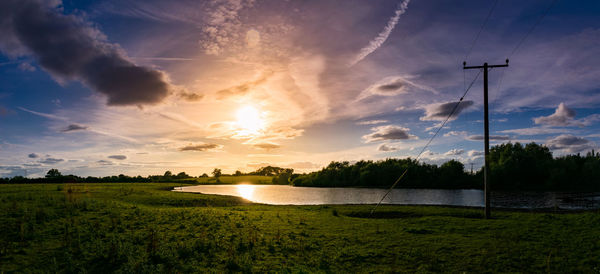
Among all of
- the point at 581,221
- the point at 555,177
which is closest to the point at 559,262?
the point at 581,221

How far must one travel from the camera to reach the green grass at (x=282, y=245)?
41.2 ft

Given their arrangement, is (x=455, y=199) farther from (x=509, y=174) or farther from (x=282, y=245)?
(x=509, y=174)

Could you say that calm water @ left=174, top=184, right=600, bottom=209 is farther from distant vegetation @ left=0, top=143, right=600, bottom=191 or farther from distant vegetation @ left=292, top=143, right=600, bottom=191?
distant vegetation @ left=292, top=143, right=600, bottom=191

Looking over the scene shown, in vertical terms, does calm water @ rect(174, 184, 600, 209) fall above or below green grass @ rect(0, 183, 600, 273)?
below

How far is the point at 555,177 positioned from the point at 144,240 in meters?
141

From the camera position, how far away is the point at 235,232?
1914 cm

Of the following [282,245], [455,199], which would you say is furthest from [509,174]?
[282,245]

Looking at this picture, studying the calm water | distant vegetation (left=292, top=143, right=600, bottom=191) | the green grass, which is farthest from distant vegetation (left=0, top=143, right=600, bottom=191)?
the green grass

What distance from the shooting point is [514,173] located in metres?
118

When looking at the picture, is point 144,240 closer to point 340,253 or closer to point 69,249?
point 69,249

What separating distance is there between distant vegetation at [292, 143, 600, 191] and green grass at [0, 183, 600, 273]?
111314 mm

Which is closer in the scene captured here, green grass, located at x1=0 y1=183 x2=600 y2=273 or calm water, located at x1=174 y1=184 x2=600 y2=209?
green grass, located at x1=0 y1=183 x2=600 y2=273

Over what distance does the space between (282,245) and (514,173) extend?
445 ft

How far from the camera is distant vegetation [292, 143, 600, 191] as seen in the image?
109438 millimetres
